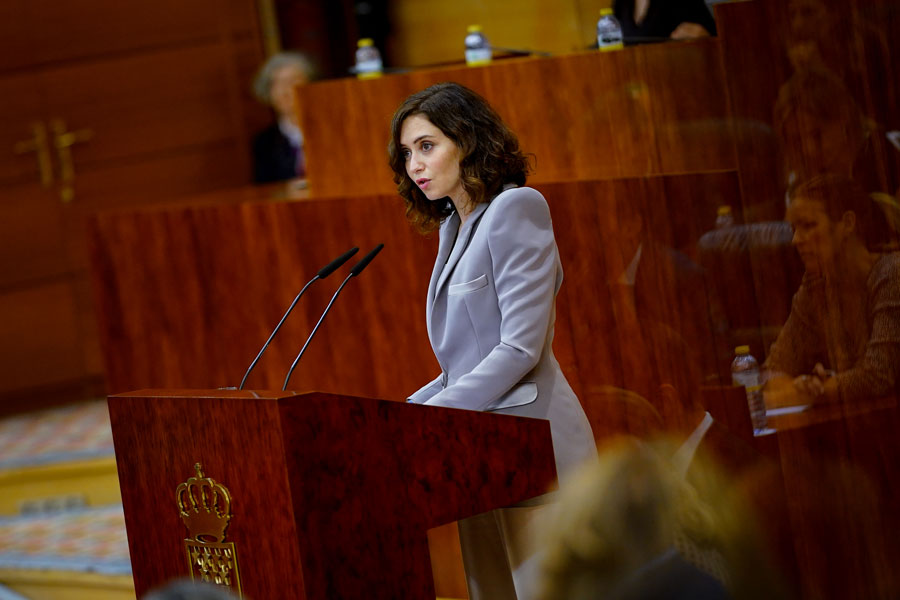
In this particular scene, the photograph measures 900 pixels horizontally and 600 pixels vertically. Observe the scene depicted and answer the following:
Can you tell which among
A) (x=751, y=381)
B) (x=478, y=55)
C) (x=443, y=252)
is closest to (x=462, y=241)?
(x=443, y=252)

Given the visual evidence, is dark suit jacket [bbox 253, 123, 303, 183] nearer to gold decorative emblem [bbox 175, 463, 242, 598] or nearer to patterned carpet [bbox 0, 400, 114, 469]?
patterned carpet [bbox 0, 400, 114, 469]

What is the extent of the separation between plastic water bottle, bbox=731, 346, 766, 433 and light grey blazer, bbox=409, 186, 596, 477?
1.95 feet

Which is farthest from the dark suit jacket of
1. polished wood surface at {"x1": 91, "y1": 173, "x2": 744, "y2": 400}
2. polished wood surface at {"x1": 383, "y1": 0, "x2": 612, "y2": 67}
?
polished wood surface at {"x1": 91, "y1": 173, "x2": 744, "y2": 400}

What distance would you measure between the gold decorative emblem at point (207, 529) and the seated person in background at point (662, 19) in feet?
5.39

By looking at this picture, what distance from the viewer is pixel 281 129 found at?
19.3 feet

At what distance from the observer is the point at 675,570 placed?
2.52 m

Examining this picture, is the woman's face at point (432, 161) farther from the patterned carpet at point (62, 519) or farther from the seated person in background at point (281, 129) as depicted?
the seated person in background at point (281, 129)

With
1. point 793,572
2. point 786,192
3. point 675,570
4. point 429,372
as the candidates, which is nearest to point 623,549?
point 675,570

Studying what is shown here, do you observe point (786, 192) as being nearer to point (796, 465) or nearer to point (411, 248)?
point (796, 465)

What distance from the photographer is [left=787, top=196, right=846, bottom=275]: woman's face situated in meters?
2.64

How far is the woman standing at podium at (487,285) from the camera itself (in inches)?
87.5

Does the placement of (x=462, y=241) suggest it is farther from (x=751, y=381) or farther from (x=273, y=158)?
(x=273, y=158)

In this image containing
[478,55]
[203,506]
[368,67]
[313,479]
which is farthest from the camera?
[368,67]

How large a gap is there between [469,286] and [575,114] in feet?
3.40
